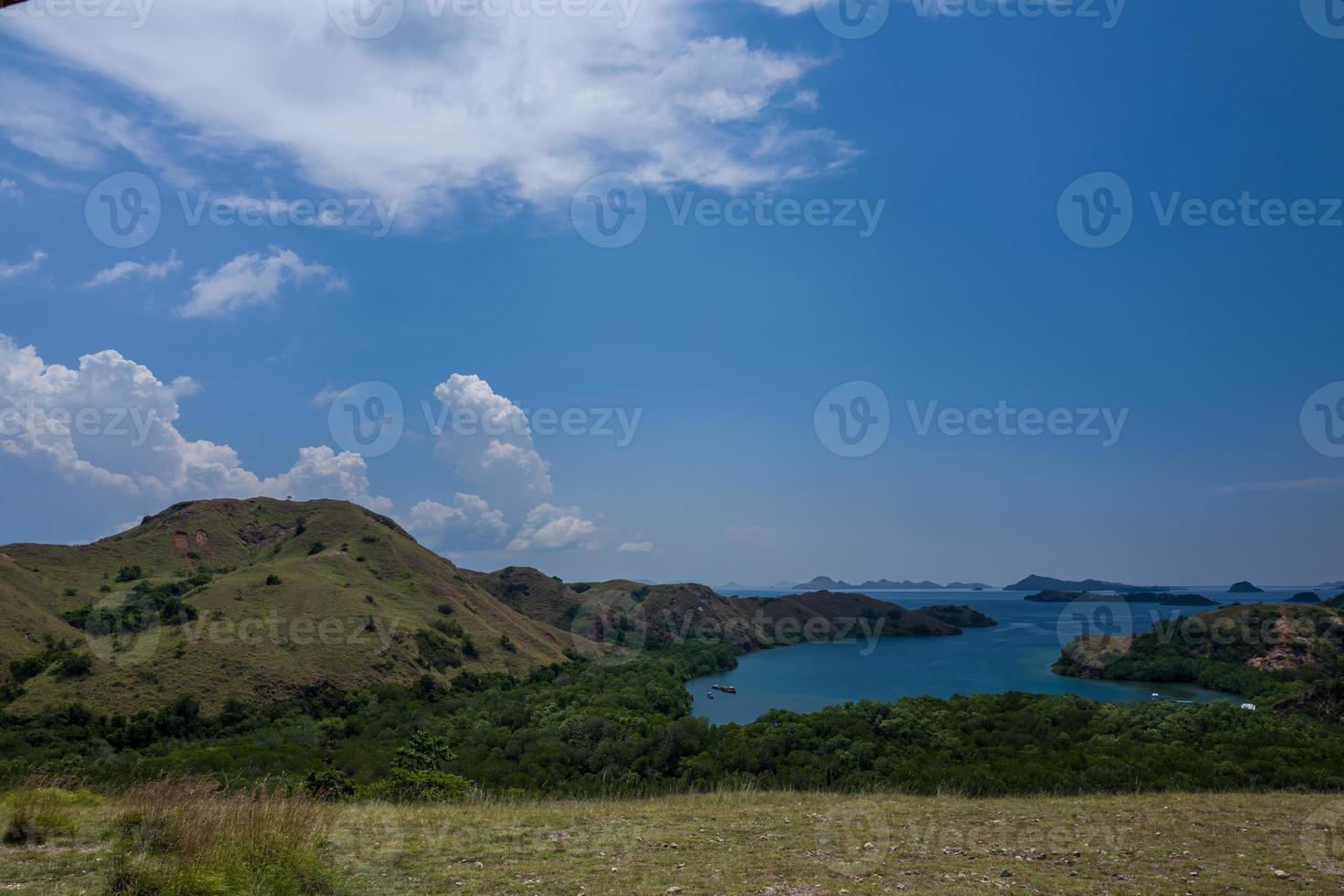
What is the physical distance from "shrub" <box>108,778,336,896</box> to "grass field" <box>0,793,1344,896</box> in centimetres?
24

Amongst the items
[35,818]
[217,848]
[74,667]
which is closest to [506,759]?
[35,818]

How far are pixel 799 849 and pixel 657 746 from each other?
3156cm

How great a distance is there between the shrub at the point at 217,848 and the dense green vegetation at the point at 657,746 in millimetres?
6597

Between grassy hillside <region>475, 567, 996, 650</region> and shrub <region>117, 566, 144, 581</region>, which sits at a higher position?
shrub <region>117, 566, 144, 581</region>

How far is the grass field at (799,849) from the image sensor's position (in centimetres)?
827

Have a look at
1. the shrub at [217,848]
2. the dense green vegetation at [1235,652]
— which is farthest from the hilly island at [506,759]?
the dense green vegetation at [1235,652]

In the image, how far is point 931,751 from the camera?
3281 cm

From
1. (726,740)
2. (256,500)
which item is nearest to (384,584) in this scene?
Answer: (256,500)

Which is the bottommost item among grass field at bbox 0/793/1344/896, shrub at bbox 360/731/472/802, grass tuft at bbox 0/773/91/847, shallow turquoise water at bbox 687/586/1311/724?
shallow turquoise water at bbox 687/586/1311/724

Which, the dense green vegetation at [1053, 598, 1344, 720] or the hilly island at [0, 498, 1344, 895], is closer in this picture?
the hilly island at [0, 498, 1344, 895]

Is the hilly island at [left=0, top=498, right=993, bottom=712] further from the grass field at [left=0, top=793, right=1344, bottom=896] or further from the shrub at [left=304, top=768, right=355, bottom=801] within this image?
the grass field at [left=0, top=793, right=1344, bottom=896]

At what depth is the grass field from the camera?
8.27 metres

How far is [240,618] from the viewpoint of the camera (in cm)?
7788

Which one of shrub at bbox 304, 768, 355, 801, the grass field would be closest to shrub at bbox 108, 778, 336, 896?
the grass field
